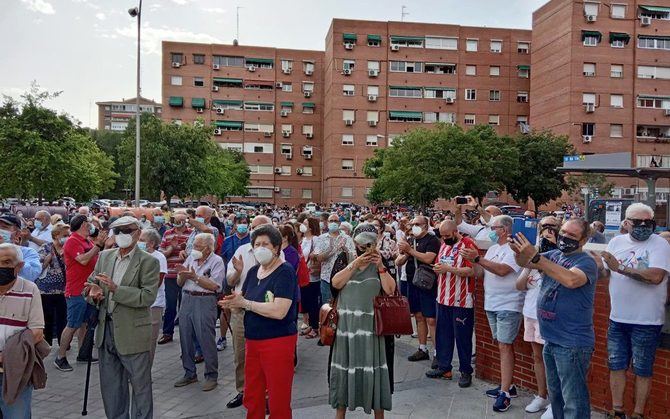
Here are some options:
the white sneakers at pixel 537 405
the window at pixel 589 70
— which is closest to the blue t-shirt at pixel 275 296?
the white sneakers at pixel 537 405

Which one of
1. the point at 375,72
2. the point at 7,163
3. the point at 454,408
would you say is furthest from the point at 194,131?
the point at 375,72

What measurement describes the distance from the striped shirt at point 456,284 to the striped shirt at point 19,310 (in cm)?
426

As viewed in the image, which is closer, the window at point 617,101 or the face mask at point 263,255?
the face mask at point 263,255

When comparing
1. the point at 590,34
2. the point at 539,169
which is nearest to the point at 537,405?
the point at 539,169

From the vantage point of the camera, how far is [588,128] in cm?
4925

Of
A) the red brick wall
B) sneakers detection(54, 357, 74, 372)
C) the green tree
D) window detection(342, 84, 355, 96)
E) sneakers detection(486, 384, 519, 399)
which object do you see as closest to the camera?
the red brick wall

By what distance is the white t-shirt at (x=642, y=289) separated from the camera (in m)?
4.74

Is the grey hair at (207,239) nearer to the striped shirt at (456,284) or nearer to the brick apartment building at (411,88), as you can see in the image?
the striped shirt at (456,284)

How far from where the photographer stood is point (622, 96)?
1955 inches

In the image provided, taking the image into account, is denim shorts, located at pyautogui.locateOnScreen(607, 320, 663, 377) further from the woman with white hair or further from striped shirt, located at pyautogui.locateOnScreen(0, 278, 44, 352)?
striped shirt, located at pyautogui.locateOnScreen(0, 278, 44, 352)

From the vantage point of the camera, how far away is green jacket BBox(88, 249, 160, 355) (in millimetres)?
4641

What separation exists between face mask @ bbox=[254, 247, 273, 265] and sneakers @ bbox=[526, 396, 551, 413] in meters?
3.25

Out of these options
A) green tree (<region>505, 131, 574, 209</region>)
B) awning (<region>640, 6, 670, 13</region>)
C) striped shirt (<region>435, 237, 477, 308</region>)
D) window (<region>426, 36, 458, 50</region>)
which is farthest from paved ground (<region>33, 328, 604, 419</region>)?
window (<region>426, 36, 458, 50</region>)

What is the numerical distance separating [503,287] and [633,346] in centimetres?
134
